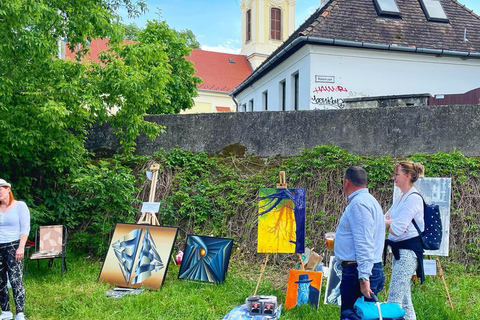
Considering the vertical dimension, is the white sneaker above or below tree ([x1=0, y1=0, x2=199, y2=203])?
below

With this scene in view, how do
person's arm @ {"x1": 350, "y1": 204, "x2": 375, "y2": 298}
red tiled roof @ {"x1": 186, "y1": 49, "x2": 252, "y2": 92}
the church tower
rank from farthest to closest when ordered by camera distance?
the church tower, red tiled roof @ {"x1": 186, "y1": 49, "x2": 252, "y2": 92}, person's arm @ {"x1": 350, "y1": 204, "x2": 375, "y2": 298}

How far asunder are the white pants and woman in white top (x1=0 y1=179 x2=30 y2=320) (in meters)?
3.66

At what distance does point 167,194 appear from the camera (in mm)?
7562

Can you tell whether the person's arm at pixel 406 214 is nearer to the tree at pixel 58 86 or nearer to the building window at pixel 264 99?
the tree at pixel 58 86

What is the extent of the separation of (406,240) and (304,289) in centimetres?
166

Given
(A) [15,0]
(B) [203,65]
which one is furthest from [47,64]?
(B) [203,65]

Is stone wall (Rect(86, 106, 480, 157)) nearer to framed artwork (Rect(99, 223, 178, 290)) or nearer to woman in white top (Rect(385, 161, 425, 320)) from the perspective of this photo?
framed artwork (Rect(99, 223, 178, 290))

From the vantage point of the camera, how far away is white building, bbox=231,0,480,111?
12508 millimetres

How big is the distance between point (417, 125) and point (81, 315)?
5.42 metres

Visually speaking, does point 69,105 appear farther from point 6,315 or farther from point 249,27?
point 249,27

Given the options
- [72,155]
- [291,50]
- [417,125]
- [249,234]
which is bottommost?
[249,234]

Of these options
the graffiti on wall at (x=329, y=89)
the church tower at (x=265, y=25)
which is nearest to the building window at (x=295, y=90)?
the graffiti on wall at (x=329, y=89)

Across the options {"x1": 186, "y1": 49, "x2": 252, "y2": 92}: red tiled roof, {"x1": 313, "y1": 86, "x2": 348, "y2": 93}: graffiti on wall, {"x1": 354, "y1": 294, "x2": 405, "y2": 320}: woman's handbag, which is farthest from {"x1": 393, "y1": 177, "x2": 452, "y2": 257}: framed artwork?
{"x1": 186, "y1": 49, "x2": 252, "y2": 92}: red tiled roof

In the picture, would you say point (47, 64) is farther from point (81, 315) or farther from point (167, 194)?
point (81, 315)
